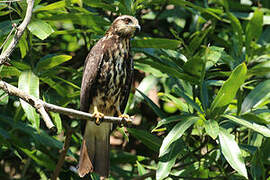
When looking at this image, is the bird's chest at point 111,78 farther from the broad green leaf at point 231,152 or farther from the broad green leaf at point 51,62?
the broad green leaf at point 231,152

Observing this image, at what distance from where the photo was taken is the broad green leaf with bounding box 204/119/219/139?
3.72m

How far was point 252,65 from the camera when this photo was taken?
5.07m

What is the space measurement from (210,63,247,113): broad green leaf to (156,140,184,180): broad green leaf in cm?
40

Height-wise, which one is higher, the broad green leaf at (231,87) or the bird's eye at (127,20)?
the bird's eye at (127,20)

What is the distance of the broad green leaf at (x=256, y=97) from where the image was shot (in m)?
4.47

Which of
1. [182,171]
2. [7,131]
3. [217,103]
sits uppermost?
[217,103]

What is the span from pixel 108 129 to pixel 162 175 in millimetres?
875

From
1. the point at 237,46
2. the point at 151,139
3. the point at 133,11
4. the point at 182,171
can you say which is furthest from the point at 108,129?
the point at 237,46

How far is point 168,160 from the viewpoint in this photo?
4.00m

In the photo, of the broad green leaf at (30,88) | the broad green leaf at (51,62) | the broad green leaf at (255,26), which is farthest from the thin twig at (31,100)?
the broad green leaf at (255,26)

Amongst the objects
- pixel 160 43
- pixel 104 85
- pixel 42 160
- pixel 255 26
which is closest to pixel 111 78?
pixel 104 85

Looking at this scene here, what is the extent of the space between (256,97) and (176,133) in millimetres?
Answer: 1046

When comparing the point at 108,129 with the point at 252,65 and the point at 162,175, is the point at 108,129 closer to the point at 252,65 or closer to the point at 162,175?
the point at 162,175

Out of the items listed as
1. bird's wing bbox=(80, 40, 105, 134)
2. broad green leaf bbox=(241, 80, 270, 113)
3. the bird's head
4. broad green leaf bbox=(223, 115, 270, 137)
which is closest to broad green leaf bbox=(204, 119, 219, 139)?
broad green leaf bbox=(223, 115, 270, 137)
